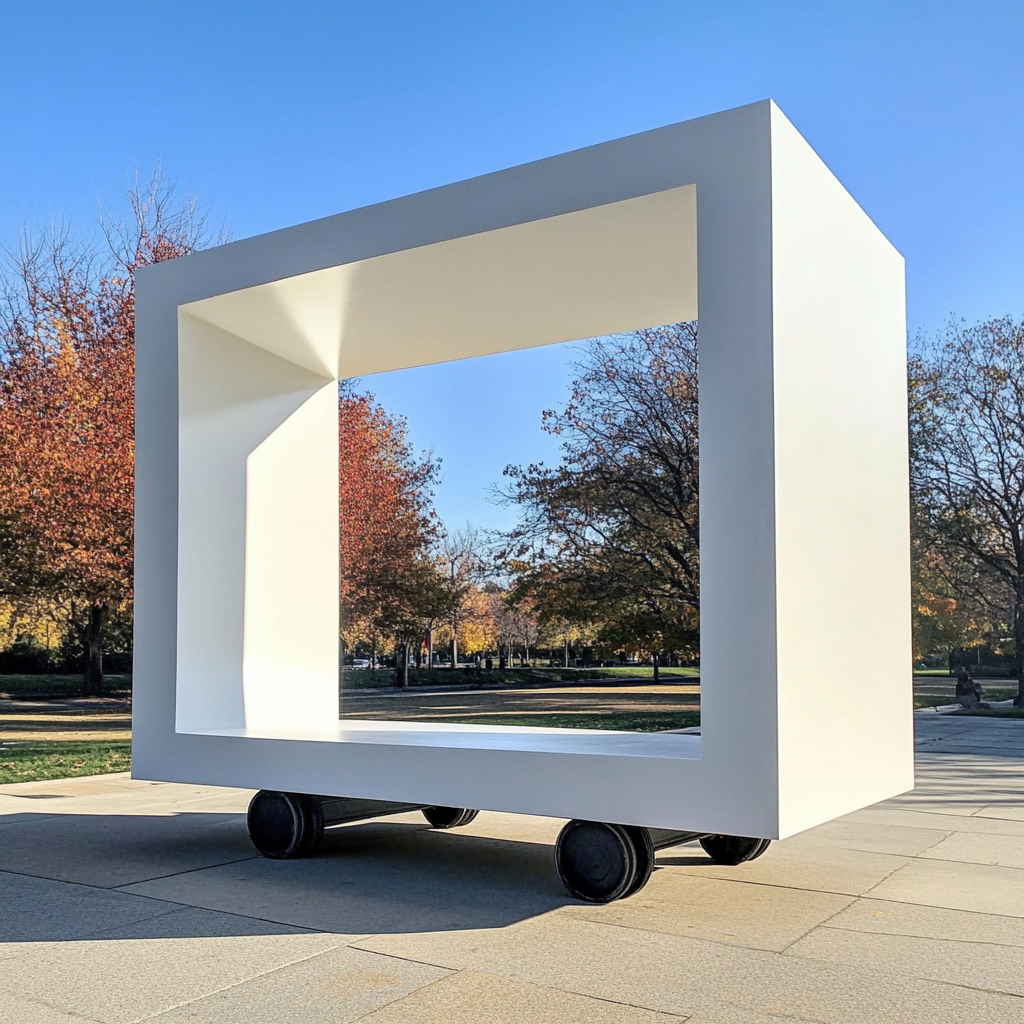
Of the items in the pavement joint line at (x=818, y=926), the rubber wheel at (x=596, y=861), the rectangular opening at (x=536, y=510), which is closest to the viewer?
the pavement joint line at (x=818, y=926)

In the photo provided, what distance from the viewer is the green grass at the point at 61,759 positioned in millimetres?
12102

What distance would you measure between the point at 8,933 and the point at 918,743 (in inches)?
552

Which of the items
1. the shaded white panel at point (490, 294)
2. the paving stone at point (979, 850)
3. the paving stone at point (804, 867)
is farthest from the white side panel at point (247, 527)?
the paving stone at point (979, 850)

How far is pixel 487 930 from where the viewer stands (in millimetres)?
5352

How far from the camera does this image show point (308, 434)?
8.97 meters

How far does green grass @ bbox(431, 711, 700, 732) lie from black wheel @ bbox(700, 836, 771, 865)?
11539 mm

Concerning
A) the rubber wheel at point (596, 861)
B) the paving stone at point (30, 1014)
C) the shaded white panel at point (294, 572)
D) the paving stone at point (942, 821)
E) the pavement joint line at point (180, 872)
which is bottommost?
the paving stone at point (942, 821)

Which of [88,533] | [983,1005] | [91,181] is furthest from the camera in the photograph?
[91,181]

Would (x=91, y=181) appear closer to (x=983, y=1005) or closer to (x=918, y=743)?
(x=918, y=743)

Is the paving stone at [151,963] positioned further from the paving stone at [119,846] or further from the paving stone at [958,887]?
the paving stone at [958,887]

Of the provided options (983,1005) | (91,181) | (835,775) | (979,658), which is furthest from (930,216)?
(983,1005)

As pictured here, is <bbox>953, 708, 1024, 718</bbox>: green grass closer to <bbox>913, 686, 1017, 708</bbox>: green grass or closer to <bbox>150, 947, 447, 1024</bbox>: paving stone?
<bbox>913, 686, 1017, 708</bbox>: green grass

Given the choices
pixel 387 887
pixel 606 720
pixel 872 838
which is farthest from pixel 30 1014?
pixel 606 720

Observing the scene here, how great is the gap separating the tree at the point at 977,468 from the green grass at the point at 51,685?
18406 millimetres
